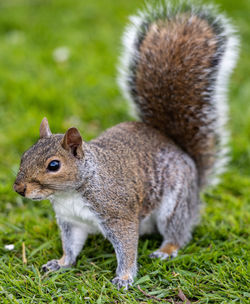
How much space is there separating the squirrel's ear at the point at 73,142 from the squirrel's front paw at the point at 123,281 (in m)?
0.60

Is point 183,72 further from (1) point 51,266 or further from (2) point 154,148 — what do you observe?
(1) point 51,266

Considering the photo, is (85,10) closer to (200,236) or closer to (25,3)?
(25,3)

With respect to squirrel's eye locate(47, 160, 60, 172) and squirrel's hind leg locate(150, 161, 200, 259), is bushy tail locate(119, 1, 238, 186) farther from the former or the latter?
squirrel's eye locate(47, 160, 60, 172)

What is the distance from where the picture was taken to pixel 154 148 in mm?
2365

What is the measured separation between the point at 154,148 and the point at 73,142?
60 cm

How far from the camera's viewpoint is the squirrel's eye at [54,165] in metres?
1.83

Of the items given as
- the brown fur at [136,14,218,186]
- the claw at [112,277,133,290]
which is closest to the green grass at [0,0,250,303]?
the claw at [112,277,133,290]

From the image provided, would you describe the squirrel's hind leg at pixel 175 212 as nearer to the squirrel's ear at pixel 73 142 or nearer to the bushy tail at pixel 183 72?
the bushy tail at pixel 183 72

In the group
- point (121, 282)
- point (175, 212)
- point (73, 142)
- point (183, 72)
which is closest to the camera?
point (73, 142)

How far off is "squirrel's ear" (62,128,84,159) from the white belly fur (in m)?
0.18

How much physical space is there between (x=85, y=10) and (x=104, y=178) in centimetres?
366

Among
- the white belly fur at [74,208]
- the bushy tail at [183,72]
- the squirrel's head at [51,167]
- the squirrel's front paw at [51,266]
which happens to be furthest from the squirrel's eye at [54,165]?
the bushy tail at [183,72]

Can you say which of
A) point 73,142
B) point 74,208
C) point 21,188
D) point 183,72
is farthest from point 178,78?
point 21,188

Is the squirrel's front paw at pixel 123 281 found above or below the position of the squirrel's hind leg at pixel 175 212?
below
